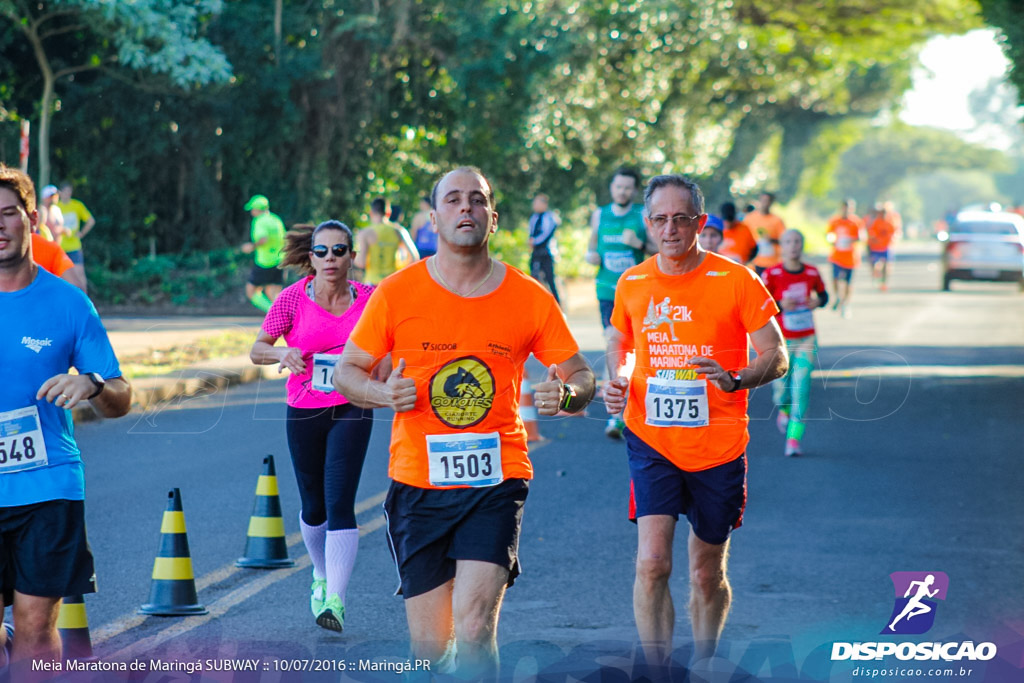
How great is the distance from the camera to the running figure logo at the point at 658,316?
5.14 metres

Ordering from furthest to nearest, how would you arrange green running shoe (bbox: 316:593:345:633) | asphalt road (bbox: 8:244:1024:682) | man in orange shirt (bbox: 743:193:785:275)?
man in orange shirt (bbox: 743:193:785:275) < green running shoe (bbox: 316:593:345:633) < asphalt road (bbox: 8:244:1024:682)

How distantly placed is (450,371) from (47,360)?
1.18 m

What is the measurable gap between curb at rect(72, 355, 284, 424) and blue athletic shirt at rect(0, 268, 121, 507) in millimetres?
7906

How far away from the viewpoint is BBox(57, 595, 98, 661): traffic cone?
5.12m

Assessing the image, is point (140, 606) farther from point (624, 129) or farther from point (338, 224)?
point (624, 129)

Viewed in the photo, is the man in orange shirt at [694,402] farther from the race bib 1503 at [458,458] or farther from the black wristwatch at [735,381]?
the race bib 1503 at [458,458]

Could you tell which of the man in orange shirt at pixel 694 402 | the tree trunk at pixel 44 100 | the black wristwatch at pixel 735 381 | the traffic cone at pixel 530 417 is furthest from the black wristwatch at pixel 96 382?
the tree trunk at pixel 44 100

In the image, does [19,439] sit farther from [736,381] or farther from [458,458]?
[736,381]

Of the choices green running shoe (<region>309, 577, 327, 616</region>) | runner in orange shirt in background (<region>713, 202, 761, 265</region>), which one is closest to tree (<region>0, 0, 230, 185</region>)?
runner in orange shirt in background (<region>713, 202, 761, 265</region>)

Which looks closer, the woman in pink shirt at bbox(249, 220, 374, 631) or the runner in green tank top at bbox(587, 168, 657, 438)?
the woman in pink shirt at bbox(249, 220, 374, 631)

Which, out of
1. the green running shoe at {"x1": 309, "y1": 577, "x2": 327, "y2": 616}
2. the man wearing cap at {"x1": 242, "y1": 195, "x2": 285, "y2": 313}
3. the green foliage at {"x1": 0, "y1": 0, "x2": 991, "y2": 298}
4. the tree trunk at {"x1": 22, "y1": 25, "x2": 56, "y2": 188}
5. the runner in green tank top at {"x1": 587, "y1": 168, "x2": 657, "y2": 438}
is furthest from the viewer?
the green foliage at {"x1": 0, "y1": 0, "x2": 991, "y2": 298}

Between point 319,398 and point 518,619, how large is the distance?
127cm

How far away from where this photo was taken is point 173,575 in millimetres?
6047

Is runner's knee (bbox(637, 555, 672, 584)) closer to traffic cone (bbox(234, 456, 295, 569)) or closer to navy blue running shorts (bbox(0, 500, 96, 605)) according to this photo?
navy blue running shorts (bbox(0, 500, 96, 605))
